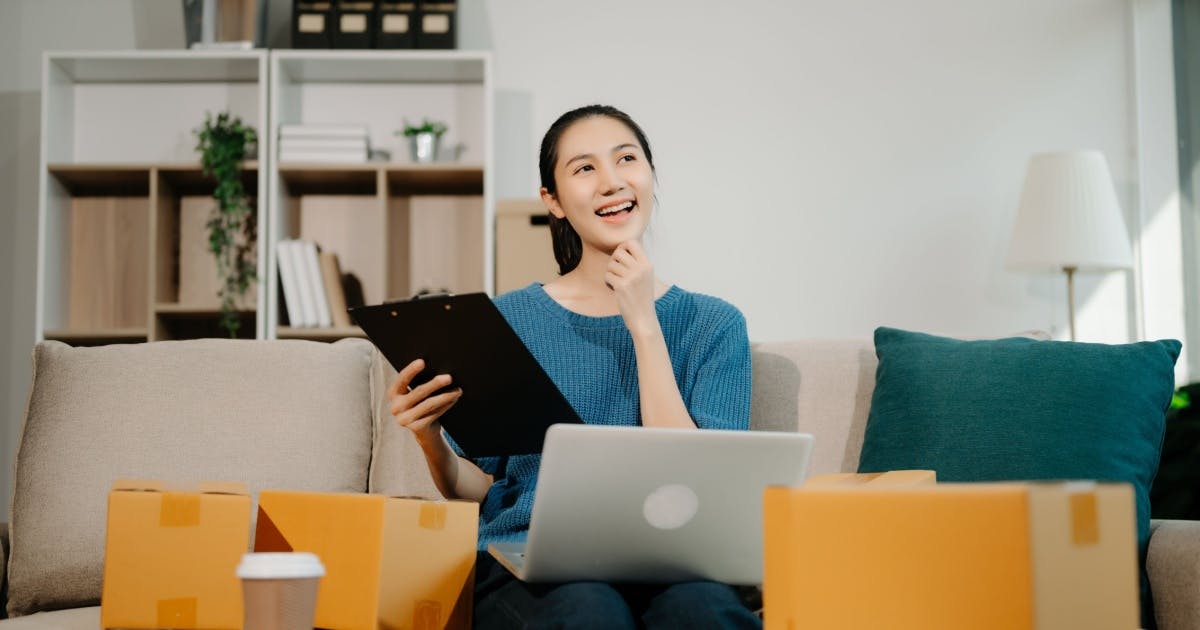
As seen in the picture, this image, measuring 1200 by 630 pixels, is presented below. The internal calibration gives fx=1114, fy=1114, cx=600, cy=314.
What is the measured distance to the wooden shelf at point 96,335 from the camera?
3430 mm

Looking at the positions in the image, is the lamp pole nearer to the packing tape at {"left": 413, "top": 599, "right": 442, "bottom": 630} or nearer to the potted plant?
the potted plant

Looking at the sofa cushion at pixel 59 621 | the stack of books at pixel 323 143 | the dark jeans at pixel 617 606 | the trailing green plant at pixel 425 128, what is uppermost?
the trailing green plant at pixel 425 128

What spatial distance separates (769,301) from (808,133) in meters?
0.59

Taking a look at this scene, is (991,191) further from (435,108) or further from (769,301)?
(435,108)

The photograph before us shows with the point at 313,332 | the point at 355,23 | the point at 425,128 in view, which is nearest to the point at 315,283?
the point at 313,332

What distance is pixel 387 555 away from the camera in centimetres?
127

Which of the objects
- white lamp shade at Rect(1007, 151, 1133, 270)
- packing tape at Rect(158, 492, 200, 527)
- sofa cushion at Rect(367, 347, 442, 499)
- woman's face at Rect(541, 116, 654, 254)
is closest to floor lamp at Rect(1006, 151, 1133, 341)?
white lamp shade at Rect(1007, 151, 1133, 270)

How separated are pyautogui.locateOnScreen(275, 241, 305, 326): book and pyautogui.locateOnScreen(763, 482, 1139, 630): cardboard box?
9.23ft

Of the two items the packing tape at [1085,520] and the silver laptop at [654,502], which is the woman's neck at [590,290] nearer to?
the silver laptop at [654,502]

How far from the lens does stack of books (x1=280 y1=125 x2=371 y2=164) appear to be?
11.5ft

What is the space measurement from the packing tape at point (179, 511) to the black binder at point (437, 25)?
7.90 ft

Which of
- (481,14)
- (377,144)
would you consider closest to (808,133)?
(481,14)

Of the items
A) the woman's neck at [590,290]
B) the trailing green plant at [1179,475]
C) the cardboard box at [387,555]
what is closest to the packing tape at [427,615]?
the cardboard box at [387,555]

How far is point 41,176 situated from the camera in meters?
3.50
